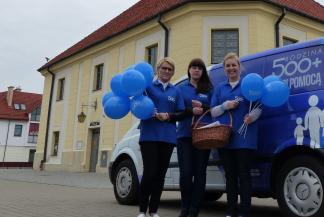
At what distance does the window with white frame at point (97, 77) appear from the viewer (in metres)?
23.9

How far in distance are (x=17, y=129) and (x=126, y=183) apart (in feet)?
184

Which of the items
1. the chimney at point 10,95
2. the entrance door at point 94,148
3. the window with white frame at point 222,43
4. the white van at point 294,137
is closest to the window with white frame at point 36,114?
the chimney at point 10,95

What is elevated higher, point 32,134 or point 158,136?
point 32,134

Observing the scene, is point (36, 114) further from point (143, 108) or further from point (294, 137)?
point (294, 137)

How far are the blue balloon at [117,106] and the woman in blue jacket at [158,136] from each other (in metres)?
0.29

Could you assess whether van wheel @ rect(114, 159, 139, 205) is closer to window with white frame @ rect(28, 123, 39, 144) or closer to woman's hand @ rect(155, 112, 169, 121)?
woman's hand @ rect(155, 112, 169, 121)

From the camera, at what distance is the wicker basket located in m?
4.92

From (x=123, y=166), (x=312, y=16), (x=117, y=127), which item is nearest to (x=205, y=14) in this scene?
(x=312, y=16)

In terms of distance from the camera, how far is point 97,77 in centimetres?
2427

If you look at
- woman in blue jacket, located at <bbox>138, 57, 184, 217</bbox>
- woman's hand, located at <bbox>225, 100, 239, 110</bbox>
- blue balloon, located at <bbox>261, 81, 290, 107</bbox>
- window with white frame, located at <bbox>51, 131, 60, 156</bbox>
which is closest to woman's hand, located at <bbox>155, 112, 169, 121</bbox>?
woman in blue jacket, located at <bbox>138, 57, 184, 217</bbox>

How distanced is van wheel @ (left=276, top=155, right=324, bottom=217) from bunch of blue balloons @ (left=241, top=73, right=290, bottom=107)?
685 millimetres

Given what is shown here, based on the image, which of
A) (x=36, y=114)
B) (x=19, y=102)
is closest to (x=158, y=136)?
(x=36, y=114)

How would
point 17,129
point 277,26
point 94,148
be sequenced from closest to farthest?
point 277,26 < point 94,148 < point 17,129

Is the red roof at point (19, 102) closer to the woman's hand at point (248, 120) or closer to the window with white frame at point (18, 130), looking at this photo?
the window with white frame at point (18, 130)
